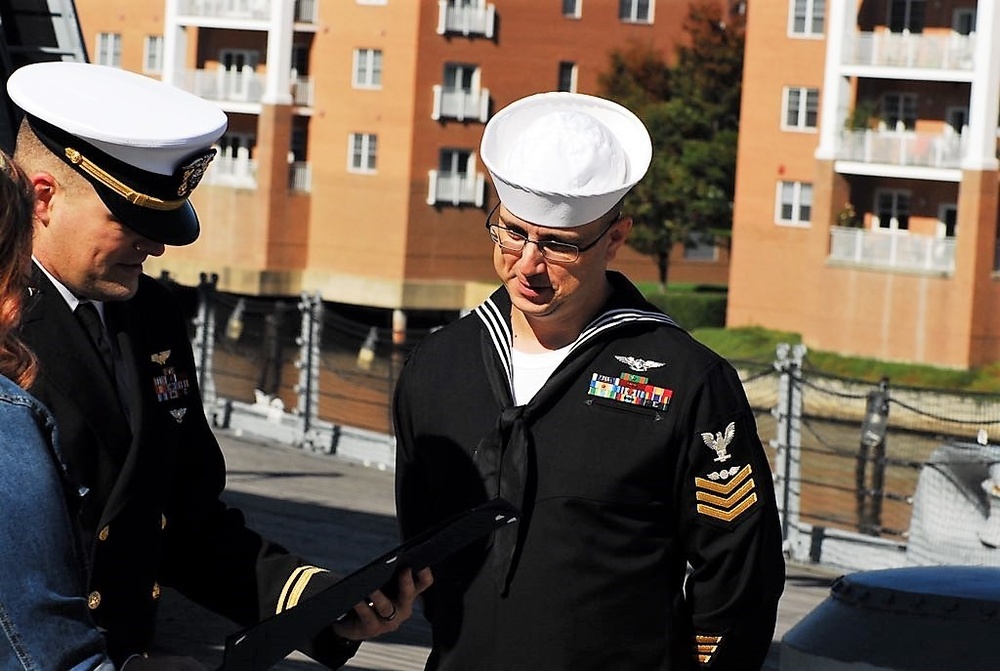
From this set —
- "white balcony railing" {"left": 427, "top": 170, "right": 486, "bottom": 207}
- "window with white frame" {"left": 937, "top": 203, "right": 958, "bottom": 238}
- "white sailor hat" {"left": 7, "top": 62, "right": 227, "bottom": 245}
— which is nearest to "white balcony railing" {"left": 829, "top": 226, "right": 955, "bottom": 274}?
"window with white frame" {"left": 937, "top": 203, "right": 958, "bottom": 238}

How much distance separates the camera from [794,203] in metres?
43.8

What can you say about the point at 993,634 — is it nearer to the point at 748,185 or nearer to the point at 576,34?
the point at 748,185

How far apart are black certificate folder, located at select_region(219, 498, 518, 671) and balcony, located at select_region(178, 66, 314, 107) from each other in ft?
154

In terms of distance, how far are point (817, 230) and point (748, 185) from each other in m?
3.06

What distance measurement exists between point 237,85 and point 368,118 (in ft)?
11.6

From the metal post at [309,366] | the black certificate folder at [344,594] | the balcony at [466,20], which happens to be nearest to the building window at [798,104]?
the balcony at [466,20]

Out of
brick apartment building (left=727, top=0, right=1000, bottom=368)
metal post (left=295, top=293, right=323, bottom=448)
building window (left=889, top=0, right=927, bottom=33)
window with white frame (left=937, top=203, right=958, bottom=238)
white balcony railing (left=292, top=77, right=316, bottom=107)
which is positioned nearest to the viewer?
metal post (left=295, top=293, right=323, bottom=448)

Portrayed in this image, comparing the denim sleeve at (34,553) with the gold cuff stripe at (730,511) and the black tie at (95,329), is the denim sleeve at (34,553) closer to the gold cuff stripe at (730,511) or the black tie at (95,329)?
the black tie at (95,329)

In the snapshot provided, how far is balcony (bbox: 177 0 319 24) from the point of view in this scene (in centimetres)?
4962

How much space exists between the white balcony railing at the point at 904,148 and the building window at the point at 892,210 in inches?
41.4

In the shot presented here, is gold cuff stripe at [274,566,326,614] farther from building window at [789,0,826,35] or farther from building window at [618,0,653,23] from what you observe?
building window at [618,0,653,23]

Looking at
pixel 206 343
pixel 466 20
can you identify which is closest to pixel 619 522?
pixel 206 343

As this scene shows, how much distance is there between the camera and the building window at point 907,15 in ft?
133

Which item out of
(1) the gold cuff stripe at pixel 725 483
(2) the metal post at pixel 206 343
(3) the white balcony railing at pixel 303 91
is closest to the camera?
(1) the gold cuff stripe at pixel 725 483
